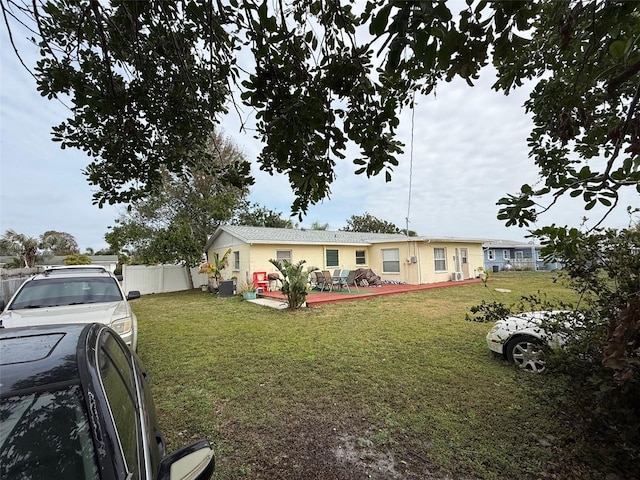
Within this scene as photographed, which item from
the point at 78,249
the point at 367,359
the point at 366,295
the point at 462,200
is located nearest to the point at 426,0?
the point at 367,359

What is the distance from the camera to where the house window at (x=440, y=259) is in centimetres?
1800

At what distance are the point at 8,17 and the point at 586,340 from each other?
562 cm

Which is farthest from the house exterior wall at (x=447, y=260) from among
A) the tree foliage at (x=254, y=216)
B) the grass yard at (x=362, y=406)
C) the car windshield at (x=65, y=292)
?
the car windshield at (x=65, y=292)

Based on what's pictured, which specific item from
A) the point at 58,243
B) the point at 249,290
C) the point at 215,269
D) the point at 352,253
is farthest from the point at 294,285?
the point at 58,243

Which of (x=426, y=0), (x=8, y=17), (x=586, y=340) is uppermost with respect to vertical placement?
(x=8, y=17)

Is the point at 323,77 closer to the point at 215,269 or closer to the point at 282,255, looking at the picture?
the point at 282,255

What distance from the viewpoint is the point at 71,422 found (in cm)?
126

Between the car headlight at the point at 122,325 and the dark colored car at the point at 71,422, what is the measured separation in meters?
3.13

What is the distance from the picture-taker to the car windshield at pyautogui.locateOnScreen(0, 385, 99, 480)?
1108mm

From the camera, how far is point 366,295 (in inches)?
519

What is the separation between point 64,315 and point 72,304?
27.0 inches

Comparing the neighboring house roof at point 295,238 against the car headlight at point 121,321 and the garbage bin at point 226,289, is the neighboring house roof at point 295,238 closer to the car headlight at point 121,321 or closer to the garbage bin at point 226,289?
the garbage bin at point 226,289

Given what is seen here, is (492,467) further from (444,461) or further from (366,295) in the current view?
(366,295)

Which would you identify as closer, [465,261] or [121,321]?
[121,321]
